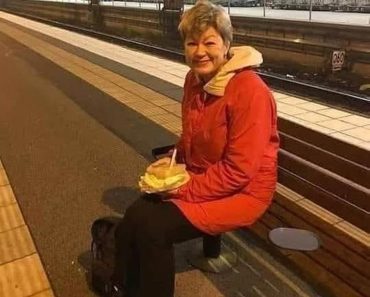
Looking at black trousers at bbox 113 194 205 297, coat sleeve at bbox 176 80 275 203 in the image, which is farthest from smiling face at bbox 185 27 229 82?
black trousers at bbox 113 194 205 297

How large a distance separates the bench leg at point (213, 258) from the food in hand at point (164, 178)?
620 millimetres

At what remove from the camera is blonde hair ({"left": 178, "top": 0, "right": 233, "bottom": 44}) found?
1.74 meters

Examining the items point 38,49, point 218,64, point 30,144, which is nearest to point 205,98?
point 218,64

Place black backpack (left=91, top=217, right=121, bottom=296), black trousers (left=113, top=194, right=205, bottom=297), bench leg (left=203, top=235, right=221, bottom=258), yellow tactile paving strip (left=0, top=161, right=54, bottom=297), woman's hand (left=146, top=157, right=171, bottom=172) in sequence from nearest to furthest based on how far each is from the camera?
1. black trousers (left=113, top=194, right=205, bottom=297)
2. woman's hand (left=146, top=157, right=171, bottom=172)
3. black backpack (left=91, top=217, right=121, bottom=296)
4. yellow tactile paving strip (left=0, top=161, right=54, bottom=297)
5. bench leg (left=203, top=235, right=221, bottom=258)

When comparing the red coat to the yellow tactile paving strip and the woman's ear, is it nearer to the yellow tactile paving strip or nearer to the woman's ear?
the woman's ear

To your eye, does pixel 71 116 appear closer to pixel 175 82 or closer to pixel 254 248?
pixel 175 82

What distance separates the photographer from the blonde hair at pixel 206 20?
1739mm

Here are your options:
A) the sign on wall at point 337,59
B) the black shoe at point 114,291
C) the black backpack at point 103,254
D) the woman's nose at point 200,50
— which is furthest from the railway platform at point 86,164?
the sign on wall at point 337,59

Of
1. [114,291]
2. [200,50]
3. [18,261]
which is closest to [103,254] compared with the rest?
[114,291]

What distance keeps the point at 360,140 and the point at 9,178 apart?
3617mm

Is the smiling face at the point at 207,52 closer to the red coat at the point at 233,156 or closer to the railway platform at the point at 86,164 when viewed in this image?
the red coat at the point at 233,156

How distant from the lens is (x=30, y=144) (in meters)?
4.48

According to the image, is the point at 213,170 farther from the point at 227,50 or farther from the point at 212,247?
the point at 212,247

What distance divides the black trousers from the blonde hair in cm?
70
